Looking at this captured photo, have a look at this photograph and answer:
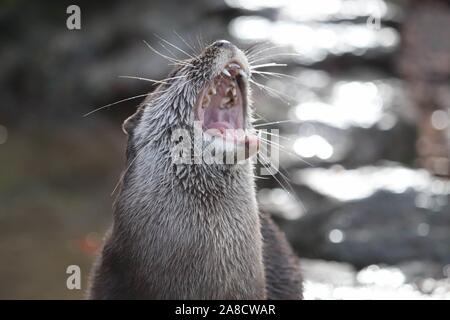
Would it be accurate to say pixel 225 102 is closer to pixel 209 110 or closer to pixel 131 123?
pixel 209 110

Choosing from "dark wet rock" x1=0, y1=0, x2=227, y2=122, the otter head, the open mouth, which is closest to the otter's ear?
the otter head

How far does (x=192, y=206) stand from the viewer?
3154 millimetres

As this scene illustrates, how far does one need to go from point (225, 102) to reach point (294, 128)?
11.7 ft

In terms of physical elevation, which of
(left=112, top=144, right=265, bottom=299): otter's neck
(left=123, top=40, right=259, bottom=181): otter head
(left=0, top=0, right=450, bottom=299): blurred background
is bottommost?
(left=112, top=144, right=265, bottom=299): otter's neck

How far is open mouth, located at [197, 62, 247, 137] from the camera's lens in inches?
125

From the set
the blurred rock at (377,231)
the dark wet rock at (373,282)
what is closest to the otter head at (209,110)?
the dark wet rock at (373,282)

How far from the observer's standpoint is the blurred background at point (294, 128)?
5121mm

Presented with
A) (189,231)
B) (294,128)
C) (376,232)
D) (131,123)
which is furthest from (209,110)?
(294,128)

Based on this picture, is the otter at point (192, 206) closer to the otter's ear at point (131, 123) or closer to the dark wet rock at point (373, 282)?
the otter's ear at point (131, 123)

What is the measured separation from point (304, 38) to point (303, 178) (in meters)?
2.41

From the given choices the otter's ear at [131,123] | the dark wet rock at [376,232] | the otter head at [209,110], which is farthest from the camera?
the dark wet rock at [376,232]

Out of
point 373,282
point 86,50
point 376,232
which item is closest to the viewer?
point 373,282

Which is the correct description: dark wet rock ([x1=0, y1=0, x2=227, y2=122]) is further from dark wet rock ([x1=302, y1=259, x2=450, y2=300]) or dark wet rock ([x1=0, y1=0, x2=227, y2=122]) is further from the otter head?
the otter head
